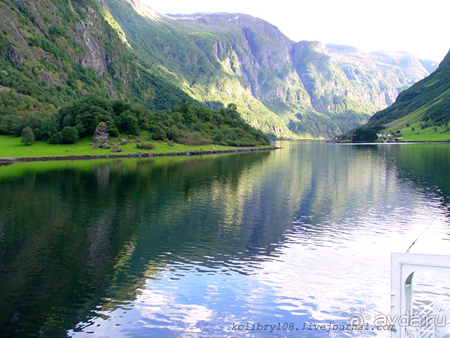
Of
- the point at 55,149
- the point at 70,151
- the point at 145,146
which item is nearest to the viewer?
the point at 70,151

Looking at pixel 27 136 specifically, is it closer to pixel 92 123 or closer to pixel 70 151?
pixel 70 151

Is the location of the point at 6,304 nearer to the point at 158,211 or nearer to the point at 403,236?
the point at 158,211

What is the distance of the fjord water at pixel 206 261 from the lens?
14.1 meters

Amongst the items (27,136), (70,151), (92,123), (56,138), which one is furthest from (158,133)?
(27,136)

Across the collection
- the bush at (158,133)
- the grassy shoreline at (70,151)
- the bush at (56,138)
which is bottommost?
the grassy shoreline at (70,151)

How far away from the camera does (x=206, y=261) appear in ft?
67.5

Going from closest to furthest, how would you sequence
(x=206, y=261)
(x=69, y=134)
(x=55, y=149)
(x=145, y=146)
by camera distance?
(x=206, y=261)
(x=55, y=149)
(x=69, y=134)
(x=145, y=146)

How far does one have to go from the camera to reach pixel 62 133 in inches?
5133

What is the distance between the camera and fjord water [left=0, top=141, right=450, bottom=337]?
1407 cm

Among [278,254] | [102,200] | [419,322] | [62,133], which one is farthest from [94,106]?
[419,322]

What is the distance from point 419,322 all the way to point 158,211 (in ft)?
93.2

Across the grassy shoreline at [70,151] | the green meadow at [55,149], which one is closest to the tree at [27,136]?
the green meadow at [55,149]

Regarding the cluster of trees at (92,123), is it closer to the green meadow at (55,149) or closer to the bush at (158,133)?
the bush at (158,133)

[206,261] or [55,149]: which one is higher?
[55,149]
